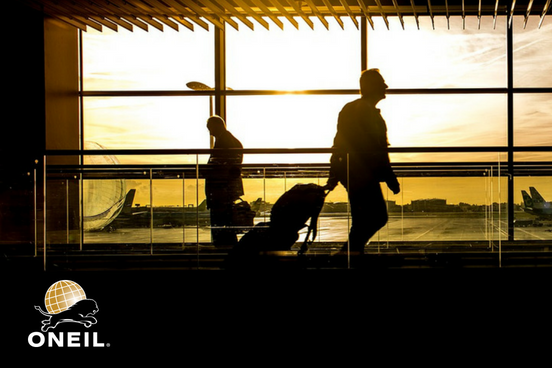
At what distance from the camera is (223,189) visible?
4.95m

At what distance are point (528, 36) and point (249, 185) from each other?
19.5ft

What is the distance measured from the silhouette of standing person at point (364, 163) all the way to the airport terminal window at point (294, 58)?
405 cm

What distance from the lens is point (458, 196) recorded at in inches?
197

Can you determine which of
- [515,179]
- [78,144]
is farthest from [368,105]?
[78,144]

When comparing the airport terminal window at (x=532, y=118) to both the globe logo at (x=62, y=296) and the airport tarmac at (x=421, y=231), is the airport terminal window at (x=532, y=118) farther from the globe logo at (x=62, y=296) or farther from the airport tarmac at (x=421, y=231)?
the globe logo at (x=62, y=296)

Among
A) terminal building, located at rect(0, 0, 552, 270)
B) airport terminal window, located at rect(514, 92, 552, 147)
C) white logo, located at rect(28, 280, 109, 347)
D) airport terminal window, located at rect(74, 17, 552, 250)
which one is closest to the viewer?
white logo, located at rect(28, 280, 109, 347)

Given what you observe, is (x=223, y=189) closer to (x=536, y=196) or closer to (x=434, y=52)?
(x=536, y=196)

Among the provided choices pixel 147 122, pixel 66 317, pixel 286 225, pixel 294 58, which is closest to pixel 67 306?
pixel 66 317

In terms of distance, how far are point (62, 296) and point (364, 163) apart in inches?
102

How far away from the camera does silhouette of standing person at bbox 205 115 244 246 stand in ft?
16.1

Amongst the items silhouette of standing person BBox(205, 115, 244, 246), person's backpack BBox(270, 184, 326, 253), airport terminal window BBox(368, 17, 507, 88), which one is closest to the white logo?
silhouette of standing person BBox(205, 115, 244, 246)

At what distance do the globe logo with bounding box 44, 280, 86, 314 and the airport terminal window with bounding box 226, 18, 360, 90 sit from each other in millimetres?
4840

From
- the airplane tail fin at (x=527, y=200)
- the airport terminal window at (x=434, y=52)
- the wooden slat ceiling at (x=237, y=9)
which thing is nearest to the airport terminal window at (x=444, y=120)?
the airport terminal window at (x=434, y=52)

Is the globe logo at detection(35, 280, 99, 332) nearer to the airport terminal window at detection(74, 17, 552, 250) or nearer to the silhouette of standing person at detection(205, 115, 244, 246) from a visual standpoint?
the silhouette of standing person at detection(205, 115, 244, 246)
